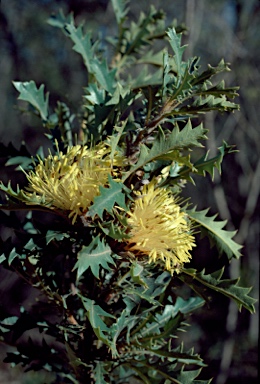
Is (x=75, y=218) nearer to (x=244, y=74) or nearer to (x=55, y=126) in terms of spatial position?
(x=55, y=126)

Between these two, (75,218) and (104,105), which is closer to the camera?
(75,218)

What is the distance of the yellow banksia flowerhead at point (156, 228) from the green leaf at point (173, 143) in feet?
0.19

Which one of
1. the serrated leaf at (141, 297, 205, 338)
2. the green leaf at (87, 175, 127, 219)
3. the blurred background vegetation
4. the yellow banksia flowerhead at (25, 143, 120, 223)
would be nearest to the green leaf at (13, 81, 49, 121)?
the yellow banksia flowerhead at (25, 143, 120, 223)

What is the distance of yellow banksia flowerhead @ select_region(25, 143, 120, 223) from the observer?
712 mm

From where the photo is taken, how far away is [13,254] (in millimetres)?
769

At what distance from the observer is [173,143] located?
0.70 meters

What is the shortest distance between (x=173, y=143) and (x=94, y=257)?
0.19 meters

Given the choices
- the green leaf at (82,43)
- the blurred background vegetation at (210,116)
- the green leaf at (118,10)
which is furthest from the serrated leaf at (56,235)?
the blurred background vegetation at (210,116)

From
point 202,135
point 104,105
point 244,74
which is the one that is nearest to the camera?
point 202,135

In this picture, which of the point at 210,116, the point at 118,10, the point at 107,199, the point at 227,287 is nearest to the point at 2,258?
the point at 107,199

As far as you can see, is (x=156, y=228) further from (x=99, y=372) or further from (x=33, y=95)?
(x=33, y=95)

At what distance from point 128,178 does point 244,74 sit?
3.05 metres

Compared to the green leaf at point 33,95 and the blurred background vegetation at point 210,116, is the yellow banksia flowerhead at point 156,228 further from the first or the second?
the blurred background vegetation at point 210,116

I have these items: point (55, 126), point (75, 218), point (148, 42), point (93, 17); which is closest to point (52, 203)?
point (75, 218)
